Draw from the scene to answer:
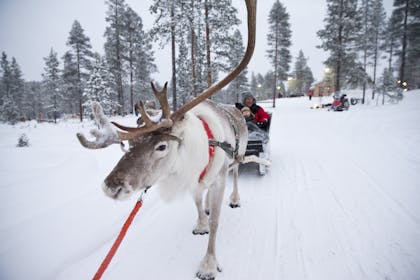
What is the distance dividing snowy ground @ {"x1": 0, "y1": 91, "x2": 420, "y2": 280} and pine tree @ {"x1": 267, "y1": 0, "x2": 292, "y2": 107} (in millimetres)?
24463

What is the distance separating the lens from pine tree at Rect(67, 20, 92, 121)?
24939 mm

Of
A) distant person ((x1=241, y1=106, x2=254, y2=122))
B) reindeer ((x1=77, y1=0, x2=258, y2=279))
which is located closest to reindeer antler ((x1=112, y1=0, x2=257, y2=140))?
reindeer ((x1=77, y1=0, x2=258, y2=279))

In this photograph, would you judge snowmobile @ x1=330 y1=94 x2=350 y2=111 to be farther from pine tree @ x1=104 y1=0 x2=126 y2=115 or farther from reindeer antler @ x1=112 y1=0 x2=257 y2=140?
pine tree @ x1=104 y1=0 x2=126 y2=115

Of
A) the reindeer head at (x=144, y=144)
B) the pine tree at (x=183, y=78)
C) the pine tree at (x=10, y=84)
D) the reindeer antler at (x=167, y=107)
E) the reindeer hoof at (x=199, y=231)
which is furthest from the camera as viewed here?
the pine tree at (x=10, y=84)

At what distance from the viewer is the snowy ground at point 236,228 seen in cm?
214

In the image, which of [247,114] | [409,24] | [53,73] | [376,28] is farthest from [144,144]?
[53,73]

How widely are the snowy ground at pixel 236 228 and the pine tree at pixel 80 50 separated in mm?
25597

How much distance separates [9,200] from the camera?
9.53 ft

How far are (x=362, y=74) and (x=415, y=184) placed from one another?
27.9m

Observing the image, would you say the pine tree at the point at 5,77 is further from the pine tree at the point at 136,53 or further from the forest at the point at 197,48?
the pine tree at the point at 136,53

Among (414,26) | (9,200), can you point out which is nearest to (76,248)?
(9,200)

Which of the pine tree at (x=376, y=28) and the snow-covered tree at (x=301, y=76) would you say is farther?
the snow-covered tree at (x=301, y=76)

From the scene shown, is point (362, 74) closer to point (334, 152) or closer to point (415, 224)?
point (334, 152)

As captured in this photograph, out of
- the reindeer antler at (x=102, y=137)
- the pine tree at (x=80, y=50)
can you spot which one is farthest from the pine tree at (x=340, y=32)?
the pine tree at (x=80, y=50)
